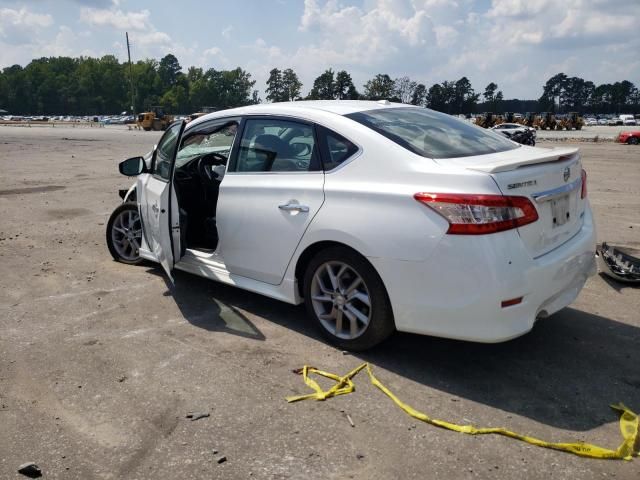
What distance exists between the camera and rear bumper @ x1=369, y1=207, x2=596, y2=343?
10.3ft

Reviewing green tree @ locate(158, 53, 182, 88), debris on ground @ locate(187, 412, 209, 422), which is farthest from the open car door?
green tree @ locate(158, 53, 182, 88)

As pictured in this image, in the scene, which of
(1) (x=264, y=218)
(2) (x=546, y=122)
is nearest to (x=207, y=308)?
(1) (x=264, y=218)

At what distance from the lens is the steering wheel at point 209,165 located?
215 inches

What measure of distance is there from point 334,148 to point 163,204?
165 centimetres

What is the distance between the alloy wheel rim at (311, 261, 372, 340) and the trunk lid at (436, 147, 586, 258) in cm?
102

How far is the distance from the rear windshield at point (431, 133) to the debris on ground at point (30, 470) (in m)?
2.75

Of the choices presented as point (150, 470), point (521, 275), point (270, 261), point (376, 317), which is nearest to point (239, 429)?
point (150, 470)

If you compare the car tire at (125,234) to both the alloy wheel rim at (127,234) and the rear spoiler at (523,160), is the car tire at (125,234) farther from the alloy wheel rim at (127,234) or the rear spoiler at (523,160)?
the rear spoiler at (523,160)

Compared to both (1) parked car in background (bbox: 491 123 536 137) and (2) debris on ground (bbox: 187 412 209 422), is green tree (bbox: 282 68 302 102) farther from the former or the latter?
(2) debris on ground (bbox: 187 412 209 422)

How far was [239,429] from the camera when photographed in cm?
300

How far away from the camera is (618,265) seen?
5590mm

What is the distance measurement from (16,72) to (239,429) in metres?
171

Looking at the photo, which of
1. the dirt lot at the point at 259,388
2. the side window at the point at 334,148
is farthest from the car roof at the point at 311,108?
the dirt lot at the point at 259,388

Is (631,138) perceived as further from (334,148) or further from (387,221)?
(387,221)
